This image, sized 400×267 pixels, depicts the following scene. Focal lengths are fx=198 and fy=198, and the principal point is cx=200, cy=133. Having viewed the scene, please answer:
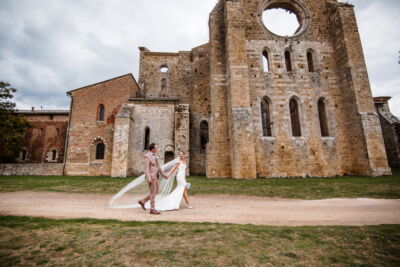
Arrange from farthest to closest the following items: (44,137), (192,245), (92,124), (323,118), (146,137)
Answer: (44,137), (92,124), (146,137), (323,118), (192,245)

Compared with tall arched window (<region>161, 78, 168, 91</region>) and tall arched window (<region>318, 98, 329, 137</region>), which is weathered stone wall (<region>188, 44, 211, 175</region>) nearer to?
tall arched window (<region>161, 78, 168, 91</region>)

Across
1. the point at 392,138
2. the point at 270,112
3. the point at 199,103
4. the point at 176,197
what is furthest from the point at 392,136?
the point at 176,197

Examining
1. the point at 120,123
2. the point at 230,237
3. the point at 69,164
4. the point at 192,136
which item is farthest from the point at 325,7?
the point at 69,164

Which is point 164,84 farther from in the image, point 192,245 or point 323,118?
point 192,245

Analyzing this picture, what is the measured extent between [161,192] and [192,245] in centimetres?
291

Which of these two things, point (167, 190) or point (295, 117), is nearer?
point (167, 190)

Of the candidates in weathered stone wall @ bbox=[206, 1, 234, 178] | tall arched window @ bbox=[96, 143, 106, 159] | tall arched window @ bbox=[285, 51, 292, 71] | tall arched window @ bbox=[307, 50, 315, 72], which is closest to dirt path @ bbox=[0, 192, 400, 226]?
weathered stone wall @ bbox=[206, 1, 234, 178]

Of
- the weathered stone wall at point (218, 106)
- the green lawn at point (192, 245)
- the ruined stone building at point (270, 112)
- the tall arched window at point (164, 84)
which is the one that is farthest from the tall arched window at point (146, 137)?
the green lawn at point (192, 245)

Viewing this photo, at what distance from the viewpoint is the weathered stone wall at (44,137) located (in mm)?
22016

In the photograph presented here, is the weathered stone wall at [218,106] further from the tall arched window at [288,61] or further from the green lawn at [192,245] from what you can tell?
the green lawn at [192,245]

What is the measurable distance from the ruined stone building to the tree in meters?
5.97

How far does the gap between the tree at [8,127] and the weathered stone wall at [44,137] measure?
241cm

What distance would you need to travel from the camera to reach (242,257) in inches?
89.4

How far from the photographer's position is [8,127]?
60.4 ft
